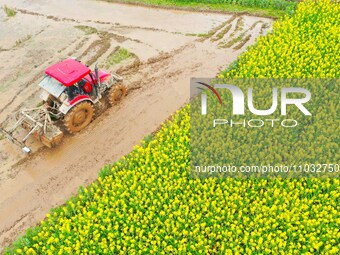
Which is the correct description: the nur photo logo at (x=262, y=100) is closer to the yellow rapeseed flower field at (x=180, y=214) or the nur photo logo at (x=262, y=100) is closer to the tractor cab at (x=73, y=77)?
the yellow rapeseed flower field at (x=180, y=214)

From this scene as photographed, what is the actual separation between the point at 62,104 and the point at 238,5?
11.8 m

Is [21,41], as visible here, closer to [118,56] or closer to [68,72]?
[118,56]

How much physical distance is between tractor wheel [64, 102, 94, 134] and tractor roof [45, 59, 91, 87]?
0.92 meters

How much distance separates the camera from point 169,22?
19641 mm

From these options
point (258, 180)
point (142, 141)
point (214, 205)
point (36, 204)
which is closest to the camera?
point (214, 205)

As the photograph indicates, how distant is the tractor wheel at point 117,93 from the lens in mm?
14431

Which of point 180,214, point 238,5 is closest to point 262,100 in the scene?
point 180,214

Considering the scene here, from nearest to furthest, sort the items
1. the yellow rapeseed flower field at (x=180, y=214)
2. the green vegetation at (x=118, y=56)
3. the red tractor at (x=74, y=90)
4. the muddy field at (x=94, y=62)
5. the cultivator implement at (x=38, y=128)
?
Result: the yellow rapeseed flower field at (x=180, y=214)
the muddy field at (x=94, y=62)
the cultivator implement at (x=38, y=128)
the red tractor at (x=74, y=90)
the green vegetation at (x=118, y=56)

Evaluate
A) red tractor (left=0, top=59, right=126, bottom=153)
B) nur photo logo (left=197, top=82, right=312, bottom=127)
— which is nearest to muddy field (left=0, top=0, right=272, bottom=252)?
red tractor (left=0, top=59, right=126, bottom=153)

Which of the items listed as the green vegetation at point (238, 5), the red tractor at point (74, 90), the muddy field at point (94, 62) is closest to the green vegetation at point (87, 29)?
the muddy field at point (94, 62)

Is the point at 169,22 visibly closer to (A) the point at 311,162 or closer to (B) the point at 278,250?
(A) the point at 311,162

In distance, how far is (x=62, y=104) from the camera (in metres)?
13.2

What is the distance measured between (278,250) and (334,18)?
1215 centimetres

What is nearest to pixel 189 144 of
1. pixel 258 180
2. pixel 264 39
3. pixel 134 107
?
pixel 258 180
